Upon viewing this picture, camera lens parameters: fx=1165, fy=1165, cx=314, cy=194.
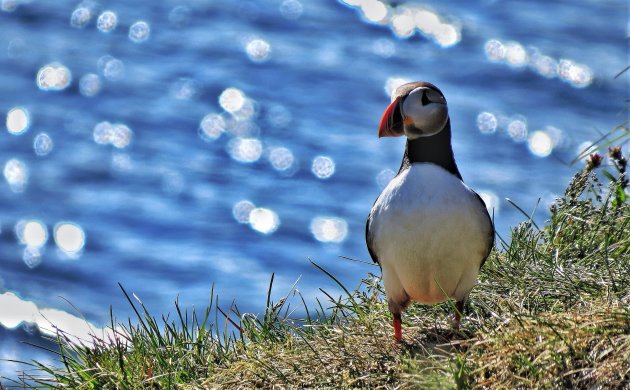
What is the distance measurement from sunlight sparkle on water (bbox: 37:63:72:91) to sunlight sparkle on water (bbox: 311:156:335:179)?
4406 mm

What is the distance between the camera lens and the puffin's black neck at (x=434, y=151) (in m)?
5.64

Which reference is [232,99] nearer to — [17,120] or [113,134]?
[113,134]

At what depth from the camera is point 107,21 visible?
18.4 metres

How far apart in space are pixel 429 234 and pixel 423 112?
0.65m

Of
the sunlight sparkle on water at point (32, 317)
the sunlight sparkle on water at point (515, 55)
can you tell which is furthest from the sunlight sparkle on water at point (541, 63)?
the sunlight sparkle on water at point (32, 317)

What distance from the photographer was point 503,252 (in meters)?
6.64

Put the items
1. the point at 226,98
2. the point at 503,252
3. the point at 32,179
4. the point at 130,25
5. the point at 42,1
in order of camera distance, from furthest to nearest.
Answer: the point at 42,1 → the point at 130,25 → the point at 226,98 → the point at 32,179 → the point at 503,252

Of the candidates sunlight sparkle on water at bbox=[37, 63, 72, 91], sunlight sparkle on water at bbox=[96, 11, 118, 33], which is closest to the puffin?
sunlight sparkle on water at bbox=[37, 63, 72, 91]

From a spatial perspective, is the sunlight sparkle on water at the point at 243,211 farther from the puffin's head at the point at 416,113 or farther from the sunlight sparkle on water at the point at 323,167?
the puffin's head at the point at 416,113

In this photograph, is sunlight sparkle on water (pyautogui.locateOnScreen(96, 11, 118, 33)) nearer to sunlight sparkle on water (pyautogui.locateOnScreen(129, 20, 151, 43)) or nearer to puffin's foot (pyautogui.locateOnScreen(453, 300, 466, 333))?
sunlight sparkle on water (pyautogui.locateOnScreen(129, 20, 151, 43))

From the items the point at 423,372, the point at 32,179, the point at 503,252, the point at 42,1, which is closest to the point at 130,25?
the point at 42,1

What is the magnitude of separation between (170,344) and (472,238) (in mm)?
1667

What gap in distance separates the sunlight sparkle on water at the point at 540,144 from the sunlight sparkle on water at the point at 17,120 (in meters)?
6.70

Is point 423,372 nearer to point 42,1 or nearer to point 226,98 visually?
point 226,98
